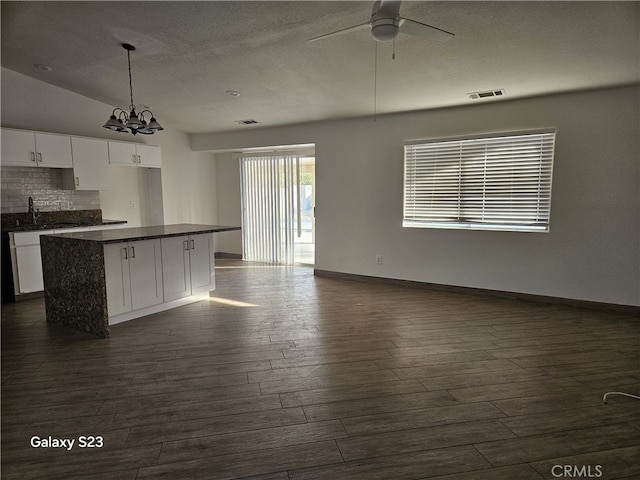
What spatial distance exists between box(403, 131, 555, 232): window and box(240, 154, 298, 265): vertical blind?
8.08 feet

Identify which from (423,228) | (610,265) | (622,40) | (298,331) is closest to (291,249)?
(423,228)

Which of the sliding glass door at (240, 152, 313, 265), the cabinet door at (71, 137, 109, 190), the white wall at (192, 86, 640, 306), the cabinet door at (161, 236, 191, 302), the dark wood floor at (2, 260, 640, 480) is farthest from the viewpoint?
the sliding glass door at (240, 152, 313, 265)

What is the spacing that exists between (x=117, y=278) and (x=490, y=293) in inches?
177

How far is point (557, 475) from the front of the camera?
5.90ft

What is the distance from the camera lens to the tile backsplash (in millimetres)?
4844

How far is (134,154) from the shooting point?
6.05 m

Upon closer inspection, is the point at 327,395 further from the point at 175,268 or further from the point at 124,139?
the point at 124,139

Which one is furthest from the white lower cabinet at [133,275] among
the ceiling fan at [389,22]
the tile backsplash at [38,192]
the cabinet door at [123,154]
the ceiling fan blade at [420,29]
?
the ceiling fan blade at [420,29]

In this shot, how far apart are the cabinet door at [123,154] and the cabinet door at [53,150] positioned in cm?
63

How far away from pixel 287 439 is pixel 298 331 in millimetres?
1629

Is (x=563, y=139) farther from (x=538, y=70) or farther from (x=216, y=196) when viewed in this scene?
(x=216, y=196)

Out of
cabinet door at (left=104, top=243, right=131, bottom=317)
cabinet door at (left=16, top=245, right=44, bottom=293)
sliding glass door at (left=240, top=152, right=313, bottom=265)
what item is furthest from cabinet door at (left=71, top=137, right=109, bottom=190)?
sliding glass door at (left=240, top=152, right=313, bottom=265)

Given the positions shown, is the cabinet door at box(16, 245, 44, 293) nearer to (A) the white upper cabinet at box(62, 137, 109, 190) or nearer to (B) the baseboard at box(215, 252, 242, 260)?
(A) the white upper cabinet at box(62, 137, 109, 190)

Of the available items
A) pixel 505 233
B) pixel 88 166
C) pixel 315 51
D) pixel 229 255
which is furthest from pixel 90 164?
pixel 505 233
